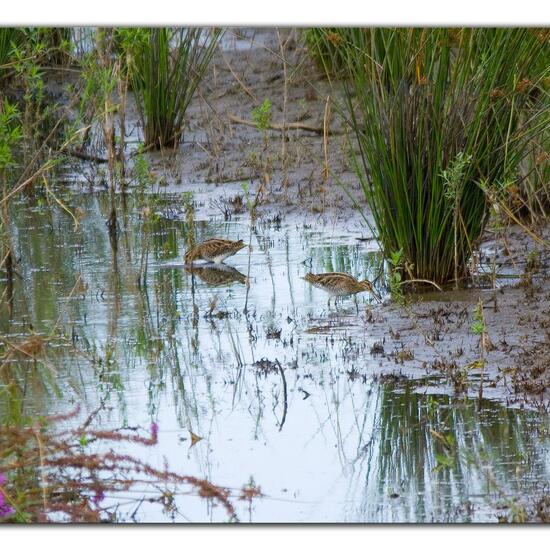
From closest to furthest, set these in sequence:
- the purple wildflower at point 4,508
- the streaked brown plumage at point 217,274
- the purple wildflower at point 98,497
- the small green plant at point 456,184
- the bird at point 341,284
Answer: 1. the purple wildflower at point 4,508
2. the purple wildflower at point 98,497
3. the small green plant at point 456,184
4. the bird at point 341,284
5. the streaked brown plumage at point 217,274

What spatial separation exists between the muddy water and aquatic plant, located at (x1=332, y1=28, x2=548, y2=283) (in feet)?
2.13

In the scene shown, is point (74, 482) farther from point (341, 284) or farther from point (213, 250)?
point (213, 250)

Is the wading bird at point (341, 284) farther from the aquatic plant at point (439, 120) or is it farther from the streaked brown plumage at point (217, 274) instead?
the streaked brown plumage at point (217, 274)

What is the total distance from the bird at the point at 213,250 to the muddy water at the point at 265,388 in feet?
0.31

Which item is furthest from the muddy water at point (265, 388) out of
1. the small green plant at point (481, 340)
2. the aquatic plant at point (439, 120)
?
the aquatic plant at point (439, 120)

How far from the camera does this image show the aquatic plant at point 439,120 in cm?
666

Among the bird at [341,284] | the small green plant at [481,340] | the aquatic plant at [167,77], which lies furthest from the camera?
the aquatic plant at [167,77]

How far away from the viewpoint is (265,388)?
5.97m

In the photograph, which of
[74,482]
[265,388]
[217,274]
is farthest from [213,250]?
[74,482]

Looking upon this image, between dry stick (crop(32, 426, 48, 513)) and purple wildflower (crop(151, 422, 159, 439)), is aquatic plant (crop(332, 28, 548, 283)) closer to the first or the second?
purple wildflower (crop(151, 422, 159, 439))

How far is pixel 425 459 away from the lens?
5.16 m

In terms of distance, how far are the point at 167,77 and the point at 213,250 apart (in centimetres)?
236

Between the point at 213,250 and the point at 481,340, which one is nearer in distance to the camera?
the point at 481,340
